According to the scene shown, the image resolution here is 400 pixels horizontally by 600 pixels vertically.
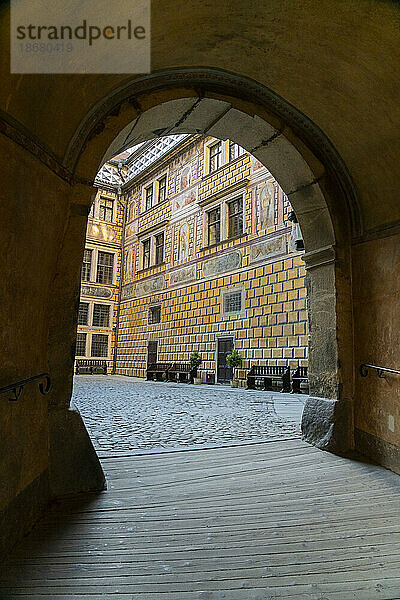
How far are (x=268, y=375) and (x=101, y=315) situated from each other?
40.3ft

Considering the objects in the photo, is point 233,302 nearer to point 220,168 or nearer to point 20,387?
point 220,168

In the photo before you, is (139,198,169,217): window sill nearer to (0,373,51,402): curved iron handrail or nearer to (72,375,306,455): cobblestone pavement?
(72,375,306,455): cobblestone pavement

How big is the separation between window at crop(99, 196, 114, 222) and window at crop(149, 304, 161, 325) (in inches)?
242

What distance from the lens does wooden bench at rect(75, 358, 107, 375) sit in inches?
826

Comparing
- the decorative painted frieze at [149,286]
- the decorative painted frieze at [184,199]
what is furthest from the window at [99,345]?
the decorative painted frieze at [184,199]

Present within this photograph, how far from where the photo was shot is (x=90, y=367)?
69.4 ft

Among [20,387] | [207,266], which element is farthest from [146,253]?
[20,387]

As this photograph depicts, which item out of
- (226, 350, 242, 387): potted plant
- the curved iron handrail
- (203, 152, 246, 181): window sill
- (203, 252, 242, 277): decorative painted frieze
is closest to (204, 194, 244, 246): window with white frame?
(203, 252, 242, 277): decorative painted frieze

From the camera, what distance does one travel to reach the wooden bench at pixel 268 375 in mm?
11500

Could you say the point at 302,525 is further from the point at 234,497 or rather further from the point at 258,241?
the point at 258,241

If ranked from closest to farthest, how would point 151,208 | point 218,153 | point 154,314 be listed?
point 218,153, point 154,314, point 151,208

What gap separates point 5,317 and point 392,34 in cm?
283

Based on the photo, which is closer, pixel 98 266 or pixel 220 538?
pixel 220 538

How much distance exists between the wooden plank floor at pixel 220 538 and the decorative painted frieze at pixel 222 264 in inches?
446
